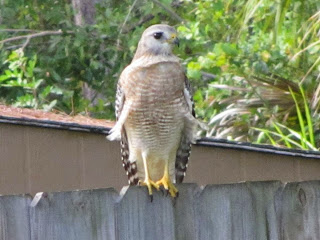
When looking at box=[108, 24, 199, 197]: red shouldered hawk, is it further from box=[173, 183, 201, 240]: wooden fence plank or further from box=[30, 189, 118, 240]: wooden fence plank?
box=[30, 189, 118, 240]: wooden fence plank

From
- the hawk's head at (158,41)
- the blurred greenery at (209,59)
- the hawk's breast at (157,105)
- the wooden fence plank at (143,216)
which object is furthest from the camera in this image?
the blurred greenery at (209,59)

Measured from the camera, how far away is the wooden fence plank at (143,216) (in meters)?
2.94

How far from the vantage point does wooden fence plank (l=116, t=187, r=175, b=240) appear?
2.94 meters

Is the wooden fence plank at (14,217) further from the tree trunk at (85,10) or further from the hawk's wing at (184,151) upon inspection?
the tree trunk at (85,10)

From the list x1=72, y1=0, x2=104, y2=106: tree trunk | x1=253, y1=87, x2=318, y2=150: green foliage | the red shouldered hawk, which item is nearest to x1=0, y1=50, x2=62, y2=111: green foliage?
x1=253, y1=87, x2=318, y2=150: green foliage

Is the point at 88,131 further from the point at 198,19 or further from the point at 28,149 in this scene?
the point at 198,19

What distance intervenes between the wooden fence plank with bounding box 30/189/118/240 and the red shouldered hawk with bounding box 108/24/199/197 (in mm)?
1667

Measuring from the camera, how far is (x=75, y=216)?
277cm

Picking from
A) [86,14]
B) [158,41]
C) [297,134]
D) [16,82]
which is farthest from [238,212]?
[86,14]

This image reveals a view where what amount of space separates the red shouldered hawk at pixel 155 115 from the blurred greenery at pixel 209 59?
2.38 metres

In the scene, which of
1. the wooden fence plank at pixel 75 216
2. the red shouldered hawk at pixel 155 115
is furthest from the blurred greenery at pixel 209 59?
the wooden fence plank at pixel 75 216

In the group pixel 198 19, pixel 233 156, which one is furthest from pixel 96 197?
pixel 198 19

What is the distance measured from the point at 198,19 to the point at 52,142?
596cm

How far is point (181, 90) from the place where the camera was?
187 inches
